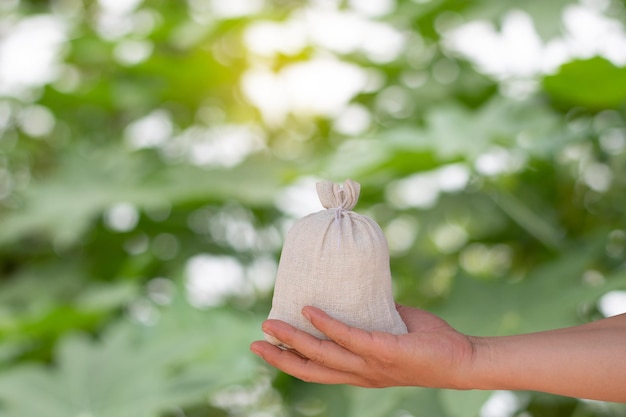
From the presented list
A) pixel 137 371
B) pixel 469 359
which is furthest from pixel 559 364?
pixel 137 371

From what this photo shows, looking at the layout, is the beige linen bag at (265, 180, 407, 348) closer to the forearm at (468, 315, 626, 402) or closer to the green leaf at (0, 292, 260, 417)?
the forearm at (468, 315, 626, 402)

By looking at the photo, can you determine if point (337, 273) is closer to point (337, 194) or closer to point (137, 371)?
point (337, 194)

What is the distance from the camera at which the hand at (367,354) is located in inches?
15.2

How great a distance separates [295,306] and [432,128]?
0.52m

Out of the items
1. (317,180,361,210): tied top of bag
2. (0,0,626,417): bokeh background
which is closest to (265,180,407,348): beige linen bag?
(317,180,361,210): tied top of bag

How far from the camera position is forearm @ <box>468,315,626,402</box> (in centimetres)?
40

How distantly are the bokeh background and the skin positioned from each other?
0.75ft

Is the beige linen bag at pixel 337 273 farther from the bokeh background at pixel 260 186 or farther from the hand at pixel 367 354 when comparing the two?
the bokeh background at pixel 260 186

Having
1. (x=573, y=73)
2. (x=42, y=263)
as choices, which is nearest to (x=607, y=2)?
(x=573, y=73)

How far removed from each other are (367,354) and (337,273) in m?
0.04

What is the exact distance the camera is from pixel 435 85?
122 cm

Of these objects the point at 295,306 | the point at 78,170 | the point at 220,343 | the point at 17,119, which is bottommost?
the point at 295,306

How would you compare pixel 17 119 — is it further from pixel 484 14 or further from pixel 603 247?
pixel 603 247

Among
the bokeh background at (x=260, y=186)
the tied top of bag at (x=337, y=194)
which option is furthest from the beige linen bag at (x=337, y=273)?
the bokeh background at (x=260, y=186)
